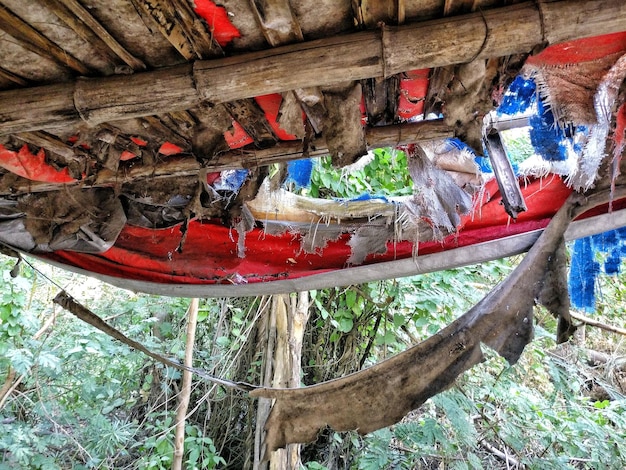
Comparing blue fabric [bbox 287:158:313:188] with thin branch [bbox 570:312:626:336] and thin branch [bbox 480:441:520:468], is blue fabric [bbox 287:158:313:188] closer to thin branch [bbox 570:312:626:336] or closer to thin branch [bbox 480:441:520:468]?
thin branch [bbox 570:312:626:336]

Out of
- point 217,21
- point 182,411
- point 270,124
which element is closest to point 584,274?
point 270,124

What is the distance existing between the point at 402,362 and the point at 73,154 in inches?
52.9

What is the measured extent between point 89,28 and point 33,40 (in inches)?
5.5

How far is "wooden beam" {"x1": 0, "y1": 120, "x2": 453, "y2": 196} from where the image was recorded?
5.09 ft

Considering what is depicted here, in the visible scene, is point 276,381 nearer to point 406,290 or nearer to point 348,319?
point 348,319

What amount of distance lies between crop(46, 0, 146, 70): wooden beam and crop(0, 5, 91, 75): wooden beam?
9 centimetres

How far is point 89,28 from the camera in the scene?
1.08m

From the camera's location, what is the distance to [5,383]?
408cm

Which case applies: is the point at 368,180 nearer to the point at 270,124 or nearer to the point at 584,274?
the point at 584,274

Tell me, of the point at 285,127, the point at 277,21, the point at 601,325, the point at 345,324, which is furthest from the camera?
the point at 345,324

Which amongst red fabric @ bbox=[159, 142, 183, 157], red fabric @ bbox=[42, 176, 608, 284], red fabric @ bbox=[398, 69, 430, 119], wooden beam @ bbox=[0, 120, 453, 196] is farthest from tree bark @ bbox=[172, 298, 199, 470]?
red fabric @ bbox=[398, 69, 430, 119]

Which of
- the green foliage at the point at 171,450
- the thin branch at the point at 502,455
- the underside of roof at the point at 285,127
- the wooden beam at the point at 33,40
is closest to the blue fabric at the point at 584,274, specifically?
the underside of roof at the point at 285,127

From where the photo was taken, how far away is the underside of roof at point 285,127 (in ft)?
3.48

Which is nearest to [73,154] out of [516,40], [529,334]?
[516,40]
